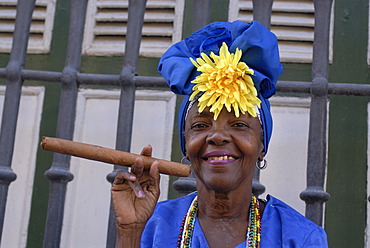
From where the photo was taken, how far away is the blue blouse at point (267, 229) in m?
2.24

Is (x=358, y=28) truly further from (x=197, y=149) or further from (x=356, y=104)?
(x=197, y=149)

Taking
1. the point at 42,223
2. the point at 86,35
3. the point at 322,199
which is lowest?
the point at 42,223

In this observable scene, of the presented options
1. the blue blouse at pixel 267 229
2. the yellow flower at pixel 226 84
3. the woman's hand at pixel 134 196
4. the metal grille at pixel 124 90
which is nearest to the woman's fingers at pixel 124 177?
the woman's hand at pixel 134 196

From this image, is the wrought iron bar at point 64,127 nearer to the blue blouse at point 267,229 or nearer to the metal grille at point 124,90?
the metal grille at point 124,90

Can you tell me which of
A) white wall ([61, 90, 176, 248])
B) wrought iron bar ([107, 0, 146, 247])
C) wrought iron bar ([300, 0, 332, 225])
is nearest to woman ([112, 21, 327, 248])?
wrought iron bar ([300, 0, 332, 225])

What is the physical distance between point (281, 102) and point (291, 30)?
1.52ft

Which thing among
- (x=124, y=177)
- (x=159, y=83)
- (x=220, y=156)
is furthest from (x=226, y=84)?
(x=159, y=83)

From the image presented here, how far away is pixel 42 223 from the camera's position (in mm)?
3918

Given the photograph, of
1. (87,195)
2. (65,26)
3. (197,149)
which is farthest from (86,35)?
(197,149)

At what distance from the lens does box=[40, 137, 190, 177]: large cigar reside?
7.18 feet

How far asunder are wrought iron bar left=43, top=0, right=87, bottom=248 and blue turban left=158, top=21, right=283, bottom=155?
1.79ft

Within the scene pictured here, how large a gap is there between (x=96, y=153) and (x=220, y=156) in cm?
40

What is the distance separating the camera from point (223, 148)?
7.45 ft

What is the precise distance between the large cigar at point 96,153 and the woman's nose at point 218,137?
0.51ft
